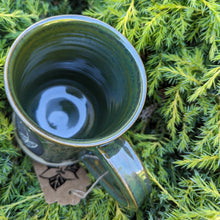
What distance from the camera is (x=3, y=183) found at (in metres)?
0.78

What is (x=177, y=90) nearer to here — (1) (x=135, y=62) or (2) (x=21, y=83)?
(1) (x=135, y=62)

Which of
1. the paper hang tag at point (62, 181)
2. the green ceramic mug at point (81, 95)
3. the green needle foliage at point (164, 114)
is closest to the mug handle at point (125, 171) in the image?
the green ceramic mug at point (81, 95)

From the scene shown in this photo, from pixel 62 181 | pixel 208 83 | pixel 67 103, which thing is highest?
pixel 208 83

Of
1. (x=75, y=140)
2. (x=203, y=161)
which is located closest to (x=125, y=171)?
(x=75, y=140)

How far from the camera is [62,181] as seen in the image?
0.86 meters

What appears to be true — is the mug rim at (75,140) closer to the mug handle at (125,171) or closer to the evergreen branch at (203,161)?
the mug handle at (125,171)

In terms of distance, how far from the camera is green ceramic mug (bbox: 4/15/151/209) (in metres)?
0.58

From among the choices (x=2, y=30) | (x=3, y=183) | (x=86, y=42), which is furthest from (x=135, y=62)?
(x=3, y=183)

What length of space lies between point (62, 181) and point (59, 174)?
1.0 inches

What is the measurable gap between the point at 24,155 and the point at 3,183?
0.13 metres

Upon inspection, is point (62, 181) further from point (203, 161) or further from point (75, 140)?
point (203, 161)

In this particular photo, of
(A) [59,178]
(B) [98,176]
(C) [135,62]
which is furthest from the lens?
(A) [59,178]

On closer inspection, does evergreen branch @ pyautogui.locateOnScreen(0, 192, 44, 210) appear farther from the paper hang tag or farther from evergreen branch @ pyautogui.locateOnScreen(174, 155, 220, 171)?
evergreen branch @ pyautogui.locateOnScreen(174, 155, 220, 171)

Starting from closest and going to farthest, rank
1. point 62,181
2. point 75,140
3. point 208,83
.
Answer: point 75,140, point 208,83, point 62,181
